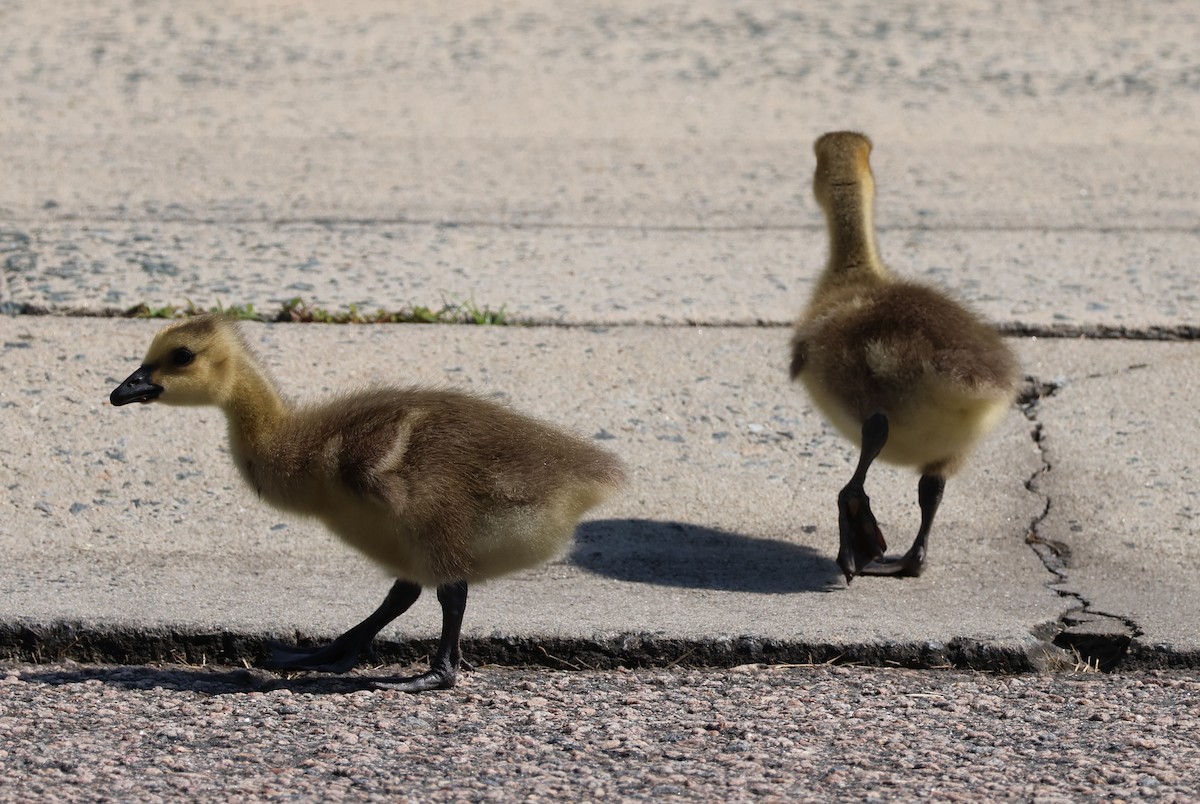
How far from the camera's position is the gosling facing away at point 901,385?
5.02 metres

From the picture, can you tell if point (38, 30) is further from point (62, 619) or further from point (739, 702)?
point (739, 702)

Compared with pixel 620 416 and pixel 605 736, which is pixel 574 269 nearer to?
pixel 620 416

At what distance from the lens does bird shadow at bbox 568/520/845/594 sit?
506 centimetres

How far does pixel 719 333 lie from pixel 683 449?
37.5 inches

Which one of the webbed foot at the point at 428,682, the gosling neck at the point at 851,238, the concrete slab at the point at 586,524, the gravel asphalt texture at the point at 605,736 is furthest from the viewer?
the gosling neck at the point at 851,238

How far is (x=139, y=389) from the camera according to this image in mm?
4383

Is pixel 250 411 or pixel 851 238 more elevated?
pixel 851 238

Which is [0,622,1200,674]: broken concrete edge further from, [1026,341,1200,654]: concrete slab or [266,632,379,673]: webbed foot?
[1026,341,1200,654]: concrete slab

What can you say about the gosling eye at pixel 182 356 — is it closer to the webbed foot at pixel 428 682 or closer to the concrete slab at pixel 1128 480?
the webbed foot at pixel 428 682

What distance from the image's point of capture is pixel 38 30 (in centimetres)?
1211

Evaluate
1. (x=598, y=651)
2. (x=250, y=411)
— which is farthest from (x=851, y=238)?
(x=250, y=411)

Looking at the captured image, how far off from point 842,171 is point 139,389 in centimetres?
264

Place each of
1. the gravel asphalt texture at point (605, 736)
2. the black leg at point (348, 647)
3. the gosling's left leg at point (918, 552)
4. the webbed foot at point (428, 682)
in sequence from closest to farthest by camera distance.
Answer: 1. the gravel asphalt texture at point (605, 736)
2. the webbed foot at point (428, 682)
3. the black leg at point (348, 647)
4. the gosling's left leg at point (918, 552)

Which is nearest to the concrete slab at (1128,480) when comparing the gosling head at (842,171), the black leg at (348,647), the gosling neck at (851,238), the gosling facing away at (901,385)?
the gosling facing away at (901,385)
